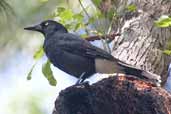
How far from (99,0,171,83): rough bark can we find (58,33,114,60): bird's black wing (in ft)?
0.43

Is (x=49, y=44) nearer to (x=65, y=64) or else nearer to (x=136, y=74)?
(x=65, y=64)

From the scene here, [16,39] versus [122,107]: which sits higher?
[122,107]

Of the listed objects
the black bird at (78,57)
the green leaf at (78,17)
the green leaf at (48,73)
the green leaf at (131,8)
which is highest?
the green leaf at (131,8)

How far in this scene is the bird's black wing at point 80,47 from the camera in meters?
3.26

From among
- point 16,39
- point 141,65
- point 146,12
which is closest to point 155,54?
point 141,65

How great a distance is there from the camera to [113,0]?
3.81 metres

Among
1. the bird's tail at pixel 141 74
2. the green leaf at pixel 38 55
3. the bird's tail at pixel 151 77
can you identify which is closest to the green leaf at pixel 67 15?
the green leaf at pixel 38 55

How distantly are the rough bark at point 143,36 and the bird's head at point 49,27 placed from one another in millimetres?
350

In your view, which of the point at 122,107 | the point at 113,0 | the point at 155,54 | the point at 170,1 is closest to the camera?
the point at 122,107

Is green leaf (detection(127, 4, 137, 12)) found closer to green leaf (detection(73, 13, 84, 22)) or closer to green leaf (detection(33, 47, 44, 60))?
green leaf (detection(73, 13, 84, 22))

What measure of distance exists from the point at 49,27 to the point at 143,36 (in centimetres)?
63

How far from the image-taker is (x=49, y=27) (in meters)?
3.59

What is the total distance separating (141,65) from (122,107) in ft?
1.72

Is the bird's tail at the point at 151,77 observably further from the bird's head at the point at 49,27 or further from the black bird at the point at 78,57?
the bird's head at the point at 49,27
